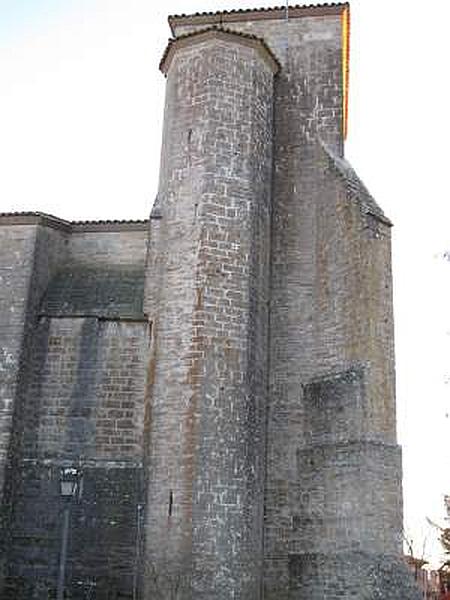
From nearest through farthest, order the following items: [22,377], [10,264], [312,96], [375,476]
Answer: [375,476], [22,377], [10,264], [312,96]

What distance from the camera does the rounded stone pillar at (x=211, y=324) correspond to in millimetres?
13844

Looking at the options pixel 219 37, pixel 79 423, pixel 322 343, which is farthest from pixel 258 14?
pixel 79 423

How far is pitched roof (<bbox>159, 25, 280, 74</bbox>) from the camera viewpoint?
17.3 m

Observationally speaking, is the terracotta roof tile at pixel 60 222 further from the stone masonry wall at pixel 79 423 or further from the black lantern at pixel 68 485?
the black lantern at pixel 68 485

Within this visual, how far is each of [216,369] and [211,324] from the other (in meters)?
0.87

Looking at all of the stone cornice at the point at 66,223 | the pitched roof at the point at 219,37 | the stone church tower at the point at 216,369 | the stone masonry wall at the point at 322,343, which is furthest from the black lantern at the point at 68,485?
the pitched roof at the point at 219,37

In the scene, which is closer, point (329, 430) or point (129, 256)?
point (329, 430)

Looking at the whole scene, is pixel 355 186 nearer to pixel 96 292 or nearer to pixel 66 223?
pixel 96 292

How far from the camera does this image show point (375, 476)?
13.9 m

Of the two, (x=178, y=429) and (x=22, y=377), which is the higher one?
(x=22, y=377)

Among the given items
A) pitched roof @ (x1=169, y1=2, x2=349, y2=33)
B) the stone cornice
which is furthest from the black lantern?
pitched roof @ (x1=169, y1=2, x2=349, y2=33)

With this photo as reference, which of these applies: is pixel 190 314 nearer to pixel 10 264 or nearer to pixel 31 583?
pixel 10 264

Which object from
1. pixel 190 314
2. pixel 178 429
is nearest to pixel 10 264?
pixel 190 314

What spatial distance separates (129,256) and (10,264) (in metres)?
2.55
